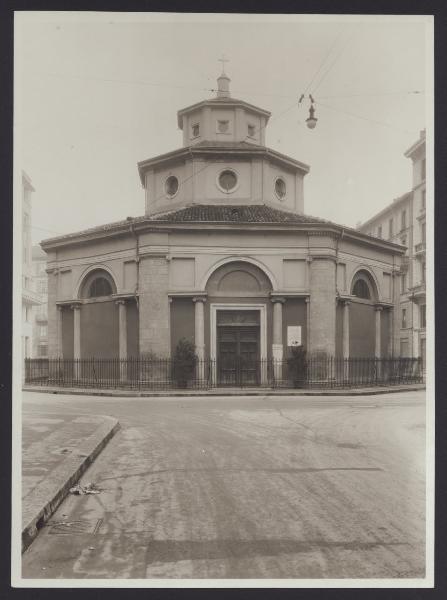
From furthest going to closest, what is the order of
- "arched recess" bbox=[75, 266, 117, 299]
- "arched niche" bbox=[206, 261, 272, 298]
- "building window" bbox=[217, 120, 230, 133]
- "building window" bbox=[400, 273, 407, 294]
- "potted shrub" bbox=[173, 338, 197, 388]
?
"building window" bbox=[400, 273, 407, 294]
"building window" bbox=[217, 120, 230, 133]
"arched recess" bbox=[75, 266, 117, 299]
"arched niche" bbox=[206, 261, 272, 298]
"potted shrub" bbox=[173, 338, 197, 388]

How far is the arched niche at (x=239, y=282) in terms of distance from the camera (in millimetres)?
25219

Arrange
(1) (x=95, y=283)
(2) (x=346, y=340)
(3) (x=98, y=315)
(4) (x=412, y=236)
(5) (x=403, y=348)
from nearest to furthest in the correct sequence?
1. (4) (x=412, y=236)
2. (2) (x=346, y=340)
3. (3) (x=98, y=315)
4. (1) (x=95, y=283)
5. (5) (x=403, y=348)

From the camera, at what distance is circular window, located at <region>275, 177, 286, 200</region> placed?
1109 inches

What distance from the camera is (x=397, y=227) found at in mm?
20391

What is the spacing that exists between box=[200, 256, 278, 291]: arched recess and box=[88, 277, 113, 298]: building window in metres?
4.84

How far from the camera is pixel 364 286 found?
92.2 ft

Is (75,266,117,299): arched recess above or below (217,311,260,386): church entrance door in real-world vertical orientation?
above

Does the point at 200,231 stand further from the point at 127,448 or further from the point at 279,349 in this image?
the point at 127,448

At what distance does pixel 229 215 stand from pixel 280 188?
185 inches

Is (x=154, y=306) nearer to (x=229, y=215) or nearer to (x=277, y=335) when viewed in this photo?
(x=229, y=215)

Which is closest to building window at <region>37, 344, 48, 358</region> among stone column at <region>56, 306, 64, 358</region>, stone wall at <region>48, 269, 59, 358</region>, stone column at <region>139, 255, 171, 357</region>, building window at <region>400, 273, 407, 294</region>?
stone wall at <region>48, 269, 59, 358</region>

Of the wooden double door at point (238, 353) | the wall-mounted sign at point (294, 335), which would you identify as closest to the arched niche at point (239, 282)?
the wooden double door at point (238, 353)

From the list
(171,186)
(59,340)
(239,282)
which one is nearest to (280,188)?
(171,186)

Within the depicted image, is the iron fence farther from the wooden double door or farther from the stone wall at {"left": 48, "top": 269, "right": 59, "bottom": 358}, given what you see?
the stone wall at {"left": 48, "top": 269, "right": 59, "bottom": 358}
